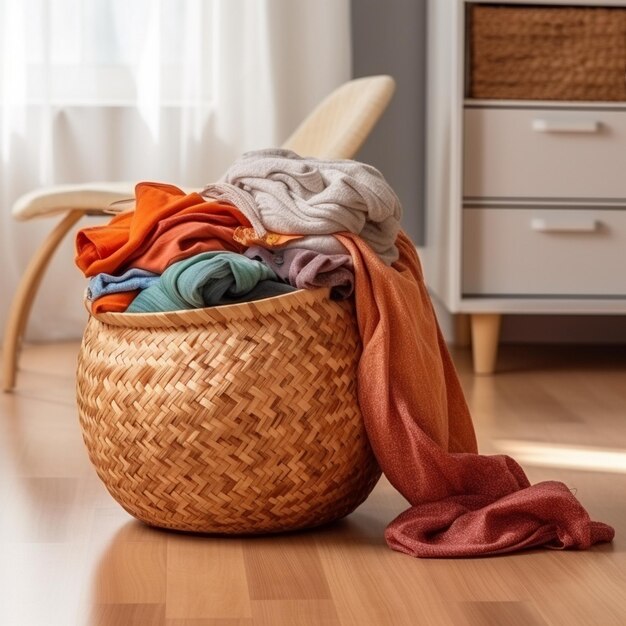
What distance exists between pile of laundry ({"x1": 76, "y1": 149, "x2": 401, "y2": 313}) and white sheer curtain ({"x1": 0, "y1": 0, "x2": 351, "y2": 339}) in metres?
1.55

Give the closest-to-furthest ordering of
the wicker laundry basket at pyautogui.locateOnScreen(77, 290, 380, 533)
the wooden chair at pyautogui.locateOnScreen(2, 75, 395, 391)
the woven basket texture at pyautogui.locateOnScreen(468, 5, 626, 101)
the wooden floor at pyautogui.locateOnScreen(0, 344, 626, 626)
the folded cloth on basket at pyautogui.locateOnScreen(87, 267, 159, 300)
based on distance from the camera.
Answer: the wooden floor at pyautogui.locateOnScreen(0, 344, 626, 626), the wicker laundry basket at pyautogui.locateOnScreen(77, 290, 380, 533), the folded cloth on basket at pyautogui.locateOnScreen(87, 267, 159, 300), the wooden chair at pyautogui.locateOnScreen(2, 75, 395, 391), the woven basket texture at pyautogui.locateOnScreen(468, 5, 626, 101)

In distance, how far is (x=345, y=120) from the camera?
262cm

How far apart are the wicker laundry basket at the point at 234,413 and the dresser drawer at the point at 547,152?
1.26 m

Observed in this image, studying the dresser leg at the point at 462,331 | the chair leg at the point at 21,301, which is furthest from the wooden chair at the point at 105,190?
the dresser leg at the point at 462,331

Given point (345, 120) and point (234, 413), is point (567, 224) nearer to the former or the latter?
point (345, 120)

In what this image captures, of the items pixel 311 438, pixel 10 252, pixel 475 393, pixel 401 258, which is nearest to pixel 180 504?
pixel 311 438

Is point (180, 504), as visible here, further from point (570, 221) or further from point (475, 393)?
point (570, 221)

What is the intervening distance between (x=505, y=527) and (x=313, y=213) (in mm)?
464

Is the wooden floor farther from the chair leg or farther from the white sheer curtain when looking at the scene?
the white sheer curtain

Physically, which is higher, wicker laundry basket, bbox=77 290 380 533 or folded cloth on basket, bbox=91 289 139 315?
folded cloth on basket, bbox=91 289 139 315

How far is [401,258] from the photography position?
1.74m

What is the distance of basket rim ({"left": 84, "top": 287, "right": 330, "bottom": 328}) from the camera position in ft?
4.89

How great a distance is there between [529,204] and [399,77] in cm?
73

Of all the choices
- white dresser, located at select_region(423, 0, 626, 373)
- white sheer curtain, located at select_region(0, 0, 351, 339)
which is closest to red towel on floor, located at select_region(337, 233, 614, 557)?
white dresser, located at select_region(423, 0, 626, 373)
